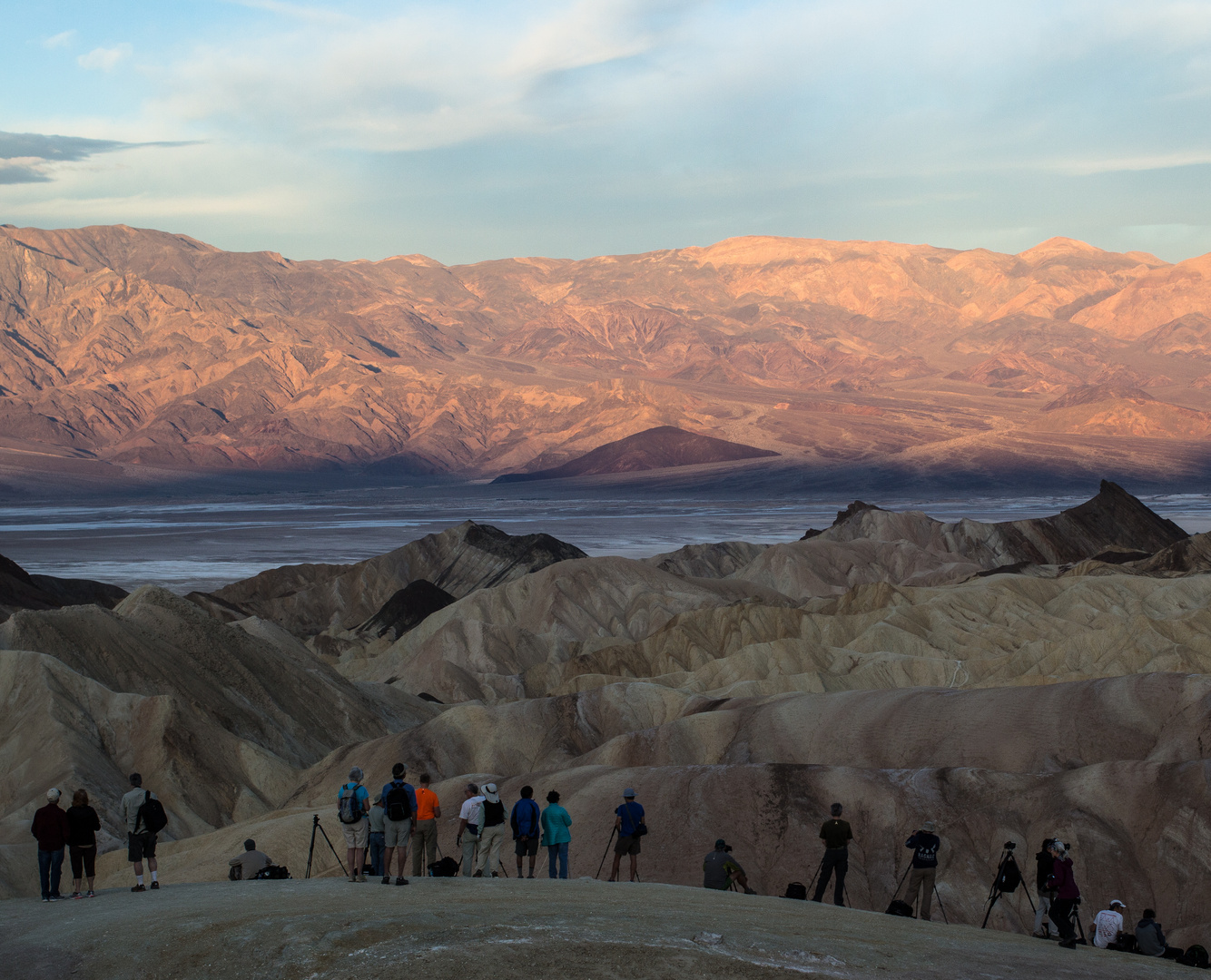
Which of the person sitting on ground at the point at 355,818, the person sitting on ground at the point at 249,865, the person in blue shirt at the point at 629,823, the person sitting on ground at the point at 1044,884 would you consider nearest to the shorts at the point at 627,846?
the person in blue shirt at the point at 629,823

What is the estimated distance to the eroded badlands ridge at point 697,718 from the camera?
A: 74.0 ft

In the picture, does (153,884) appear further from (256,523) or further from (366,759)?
(256,523)

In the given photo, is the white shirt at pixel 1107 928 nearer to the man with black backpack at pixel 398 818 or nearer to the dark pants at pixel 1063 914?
the dark pants at pixel 1063 914

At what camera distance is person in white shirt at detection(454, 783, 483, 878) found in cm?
1512

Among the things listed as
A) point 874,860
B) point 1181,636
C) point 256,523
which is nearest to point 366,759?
point 874,860

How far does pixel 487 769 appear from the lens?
33.4m

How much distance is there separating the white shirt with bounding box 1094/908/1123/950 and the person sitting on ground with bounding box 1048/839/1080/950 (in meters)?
0.38

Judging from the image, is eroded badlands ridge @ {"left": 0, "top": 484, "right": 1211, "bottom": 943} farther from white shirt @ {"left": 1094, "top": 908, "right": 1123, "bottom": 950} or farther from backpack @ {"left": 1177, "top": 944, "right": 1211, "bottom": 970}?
backpack @ {"left": 1177, "top": 944, "right": 1211, "bottom": 970}

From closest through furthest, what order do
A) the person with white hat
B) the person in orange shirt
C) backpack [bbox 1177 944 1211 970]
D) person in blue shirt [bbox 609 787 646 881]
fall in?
backpack [bbox 1177 944 1211 970], the person in orange shirt, the person with white hat, person in blue shirt [bbox 609 787 646 881]

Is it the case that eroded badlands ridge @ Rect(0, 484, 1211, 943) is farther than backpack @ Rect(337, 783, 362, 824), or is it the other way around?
eroded badlands ridge @ Rect(0, 484, 1211, 943)

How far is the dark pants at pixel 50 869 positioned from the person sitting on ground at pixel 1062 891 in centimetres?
1085

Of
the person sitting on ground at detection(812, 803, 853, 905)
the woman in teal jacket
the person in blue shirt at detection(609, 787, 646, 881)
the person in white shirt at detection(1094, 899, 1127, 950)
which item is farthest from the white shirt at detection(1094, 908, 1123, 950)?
the woman in teal jacket

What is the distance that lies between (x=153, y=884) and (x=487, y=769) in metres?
18.9

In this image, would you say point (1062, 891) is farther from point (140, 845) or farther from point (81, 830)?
point (81, 830)
